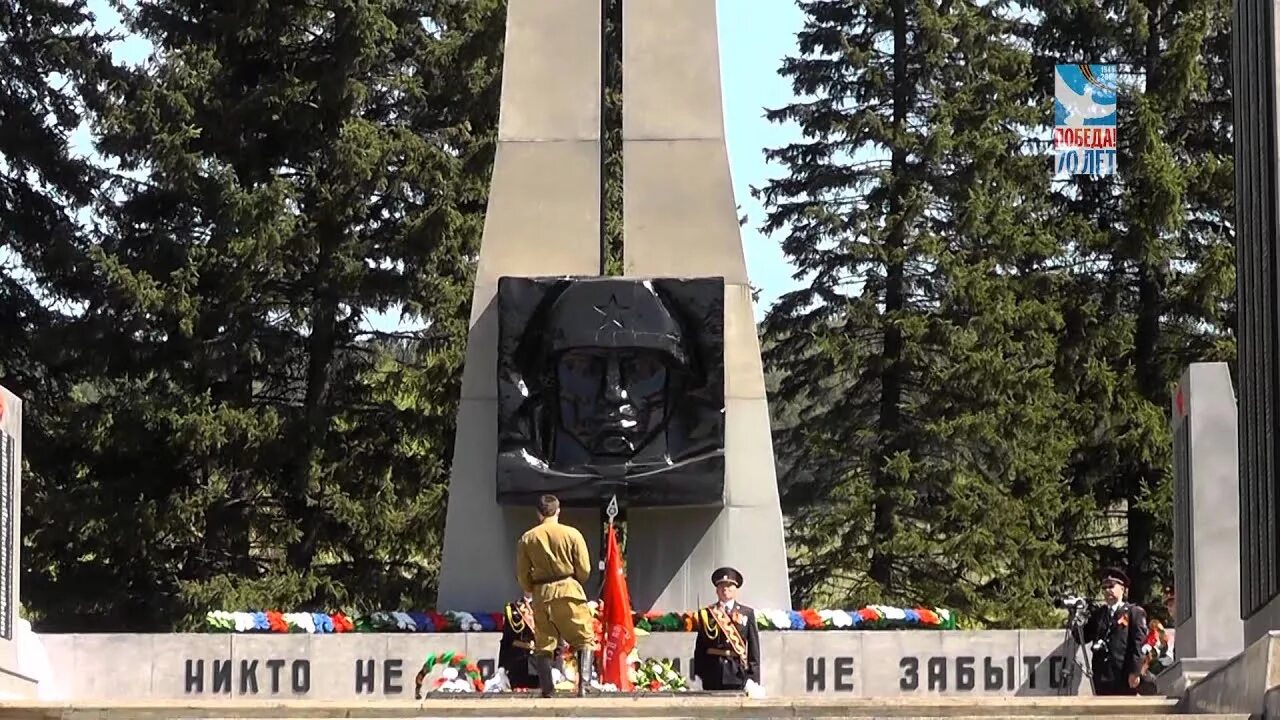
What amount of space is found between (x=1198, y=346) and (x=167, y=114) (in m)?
13.7

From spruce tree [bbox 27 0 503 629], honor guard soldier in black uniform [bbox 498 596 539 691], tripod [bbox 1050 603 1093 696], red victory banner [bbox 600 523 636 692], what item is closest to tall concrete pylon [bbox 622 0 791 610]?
tripod [bbox 1050 603 1093 696]

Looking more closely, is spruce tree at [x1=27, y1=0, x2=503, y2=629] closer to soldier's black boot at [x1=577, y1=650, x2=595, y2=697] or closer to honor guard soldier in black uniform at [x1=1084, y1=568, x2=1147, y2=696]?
soldier's black boot at [x1=577, y1=650, x2=595, y2=697]

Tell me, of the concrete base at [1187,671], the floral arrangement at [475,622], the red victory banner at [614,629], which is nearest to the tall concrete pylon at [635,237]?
A: the floral arrangement at [475,622]

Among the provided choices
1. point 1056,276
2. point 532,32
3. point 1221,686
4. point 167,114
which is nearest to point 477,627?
point 532,32

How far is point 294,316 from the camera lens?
102ft

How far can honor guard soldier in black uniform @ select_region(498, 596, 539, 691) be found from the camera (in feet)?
56.4

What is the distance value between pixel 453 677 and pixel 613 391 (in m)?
Result: 5.05

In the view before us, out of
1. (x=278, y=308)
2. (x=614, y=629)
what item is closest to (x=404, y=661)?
(x=614, y=629)

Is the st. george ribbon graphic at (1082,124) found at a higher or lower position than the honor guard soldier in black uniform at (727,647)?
higher

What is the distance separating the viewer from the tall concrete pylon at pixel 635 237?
22.2 m

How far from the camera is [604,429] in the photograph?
21.7 m

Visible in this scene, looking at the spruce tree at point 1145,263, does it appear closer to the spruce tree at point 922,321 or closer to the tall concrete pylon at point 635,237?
the spruce tree at point 922,321

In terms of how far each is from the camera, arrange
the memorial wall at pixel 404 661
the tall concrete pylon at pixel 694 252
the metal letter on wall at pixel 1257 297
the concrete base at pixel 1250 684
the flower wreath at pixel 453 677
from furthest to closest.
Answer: the tall concrete pylon at pixel 694 252 < the memorial wall at pixel 404 661 < the flower wreath at pixel 453 677 < the metal letter on wall at pixel 1257 297 < the concrete base at pixel 1250 684

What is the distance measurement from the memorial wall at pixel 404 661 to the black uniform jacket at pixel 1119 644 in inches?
145
